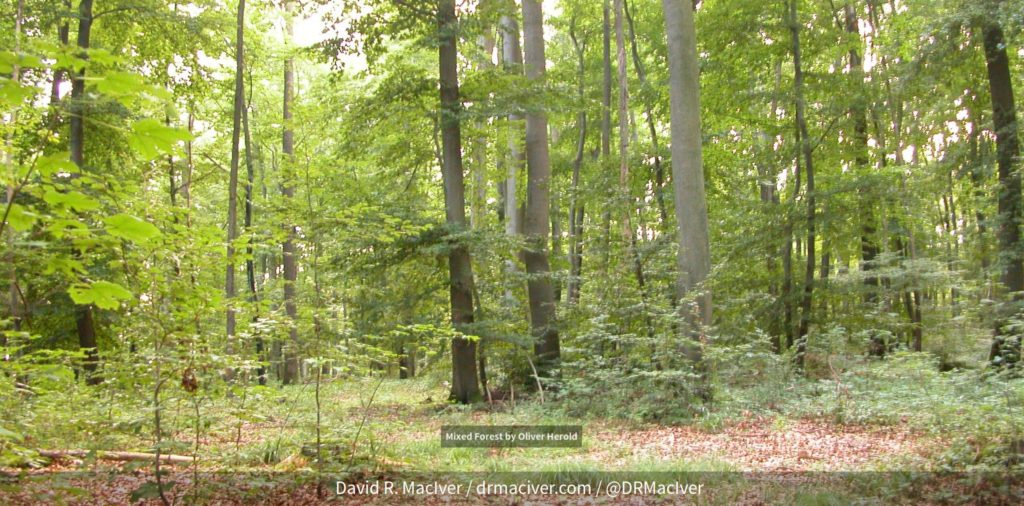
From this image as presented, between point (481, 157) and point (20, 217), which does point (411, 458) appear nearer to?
point (20, 217)

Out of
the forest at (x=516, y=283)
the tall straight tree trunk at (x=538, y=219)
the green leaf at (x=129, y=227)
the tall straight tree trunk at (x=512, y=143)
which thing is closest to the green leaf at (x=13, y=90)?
the forest at (x=516, y=283)

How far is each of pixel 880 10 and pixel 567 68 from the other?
398 inches

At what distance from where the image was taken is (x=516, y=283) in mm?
13141

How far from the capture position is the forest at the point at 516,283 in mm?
4906

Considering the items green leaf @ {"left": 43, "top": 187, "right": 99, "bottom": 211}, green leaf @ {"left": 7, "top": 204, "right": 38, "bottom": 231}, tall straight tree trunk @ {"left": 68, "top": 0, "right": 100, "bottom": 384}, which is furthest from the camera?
tall straight tree trunk @ {"left": 68, "top": 0, "right": 100, "bottom": 384}

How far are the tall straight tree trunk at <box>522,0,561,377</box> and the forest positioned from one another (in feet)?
0.22

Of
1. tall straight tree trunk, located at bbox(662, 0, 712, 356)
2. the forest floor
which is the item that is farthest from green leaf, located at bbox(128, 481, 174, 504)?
tall straight tree trunk, located at bbox(662, 0, 712, 356)

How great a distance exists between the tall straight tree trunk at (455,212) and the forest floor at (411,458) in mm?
2918

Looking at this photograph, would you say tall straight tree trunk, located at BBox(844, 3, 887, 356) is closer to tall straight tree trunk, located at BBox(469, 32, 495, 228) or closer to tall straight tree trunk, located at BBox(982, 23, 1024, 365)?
tall straight tree trunk, located at BBox(982, 23, 1024, 365)

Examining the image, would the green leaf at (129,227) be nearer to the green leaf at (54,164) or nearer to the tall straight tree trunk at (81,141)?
the green leaf at (54,164)

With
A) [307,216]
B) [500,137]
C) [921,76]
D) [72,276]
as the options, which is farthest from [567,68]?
[72,276]

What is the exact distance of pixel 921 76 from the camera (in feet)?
40.5

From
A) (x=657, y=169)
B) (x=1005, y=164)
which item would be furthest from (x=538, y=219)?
(x=1005, y=164)

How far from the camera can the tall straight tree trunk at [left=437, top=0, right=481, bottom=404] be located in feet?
36.5
